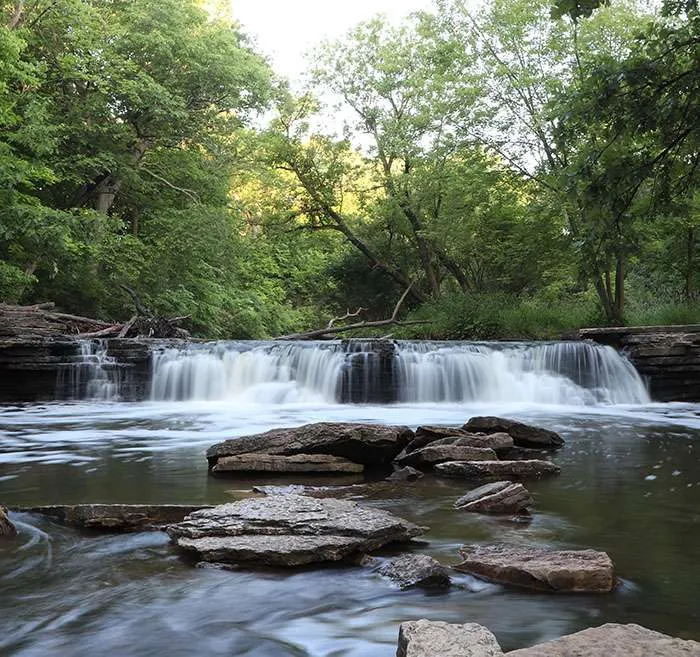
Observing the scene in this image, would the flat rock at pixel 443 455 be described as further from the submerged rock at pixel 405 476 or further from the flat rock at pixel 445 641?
the flat rock at pixel 445 641

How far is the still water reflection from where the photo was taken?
3.02m

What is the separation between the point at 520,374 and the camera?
16359mm

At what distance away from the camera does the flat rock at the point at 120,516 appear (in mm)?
4645

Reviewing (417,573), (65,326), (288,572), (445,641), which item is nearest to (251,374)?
(65,326)

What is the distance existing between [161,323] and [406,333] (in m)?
8.59

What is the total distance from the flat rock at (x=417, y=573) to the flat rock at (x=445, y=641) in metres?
0.85

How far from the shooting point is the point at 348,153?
27.7 metres

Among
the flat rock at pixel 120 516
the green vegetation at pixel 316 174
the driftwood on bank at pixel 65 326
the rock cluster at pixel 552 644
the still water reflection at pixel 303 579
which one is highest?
the green vegetation at pixel 316 174

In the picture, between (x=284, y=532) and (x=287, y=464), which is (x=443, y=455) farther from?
(x=284, y=532)

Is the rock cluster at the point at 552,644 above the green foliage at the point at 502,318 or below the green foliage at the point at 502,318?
below

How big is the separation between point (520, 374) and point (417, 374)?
2.45 metres

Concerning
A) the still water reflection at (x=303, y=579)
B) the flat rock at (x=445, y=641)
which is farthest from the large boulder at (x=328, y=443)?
the flat rock at (x=445, y=641)

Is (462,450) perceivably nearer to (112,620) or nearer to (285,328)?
(112,620)

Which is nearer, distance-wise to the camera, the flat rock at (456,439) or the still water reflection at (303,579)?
the still water reflection at (303,579)
